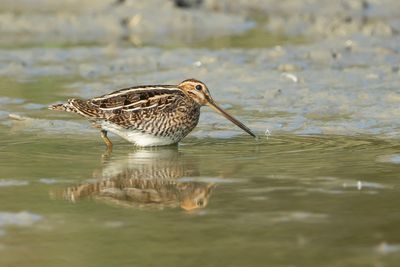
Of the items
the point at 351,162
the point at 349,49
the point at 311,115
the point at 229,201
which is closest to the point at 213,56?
the point at 349,49

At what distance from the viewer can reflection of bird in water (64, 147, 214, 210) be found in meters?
7.71

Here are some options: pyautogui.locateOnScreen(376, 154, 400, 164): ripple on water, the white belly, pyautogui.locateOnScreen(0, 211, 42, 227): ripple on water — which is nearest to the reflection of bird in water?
pyautogui.locateOnScreen(0, 211, 42, 227): ripple on water

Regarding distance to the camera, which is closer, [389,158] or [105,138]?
[389,158]

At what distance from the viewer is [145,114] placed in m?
10.4

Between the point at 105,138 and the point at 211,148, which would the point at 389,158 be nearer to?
the point at 211,148

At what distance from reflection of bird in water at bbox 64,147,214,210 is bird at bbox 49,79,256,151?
74 cm

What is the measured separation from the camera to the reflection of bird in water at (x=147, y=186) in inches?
304

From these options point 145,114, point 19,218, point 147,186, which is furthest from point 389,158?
point 19,218

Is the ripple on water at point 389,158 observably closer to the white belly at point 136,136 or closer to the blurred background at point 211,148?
the blurred background at point 211,148

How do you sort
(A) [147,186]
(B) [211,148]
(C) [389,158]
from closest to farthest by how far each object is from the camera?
1. (A) [147,186]
2. (C) [389,158]
3. (B) [211,148]

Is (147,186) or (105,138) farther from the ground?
(105,138)

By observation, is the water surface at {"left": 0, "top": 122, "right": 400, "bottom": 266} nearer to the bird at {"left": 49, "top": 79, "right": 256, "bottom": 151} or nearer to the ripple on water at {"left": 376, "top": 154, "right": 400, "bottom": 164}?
the ripple on water at {"left": 376, "top": 154, "right": 400, "bottom": 164}

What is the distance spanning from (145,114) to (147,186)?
2.28m

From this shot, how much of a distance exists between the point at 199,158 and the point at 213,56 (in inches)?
261
